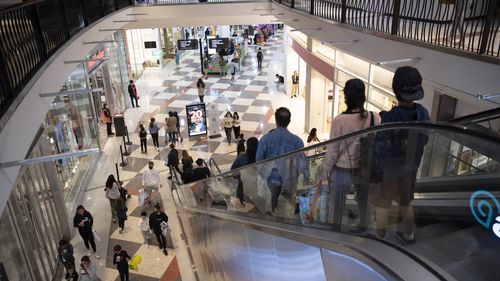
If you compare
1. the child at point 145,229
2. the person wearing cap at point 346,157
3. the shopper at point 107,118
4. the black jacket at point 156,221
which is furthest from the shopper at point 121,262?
the shopper at point 107,118

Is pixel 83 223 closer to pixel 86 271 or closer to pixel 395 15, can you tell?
pixel 86 271

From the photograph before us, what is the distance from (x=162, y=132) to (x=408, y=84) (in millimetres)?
11646

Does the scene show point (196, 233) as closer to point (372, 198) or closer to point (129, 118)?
point (372, 198)

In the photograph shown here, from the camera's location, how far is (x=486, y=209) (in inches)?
81.7

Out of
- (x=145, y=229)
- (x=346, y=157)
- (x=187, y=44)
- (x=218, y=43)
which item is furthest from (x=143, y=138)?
(x=218, y=43)

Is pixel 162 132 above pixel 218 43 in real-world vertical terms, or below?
below

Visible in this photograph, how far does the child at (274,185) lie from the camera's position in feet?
13.7

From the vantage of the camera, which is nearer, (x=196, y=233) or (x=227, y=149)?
(x=196, y=233)

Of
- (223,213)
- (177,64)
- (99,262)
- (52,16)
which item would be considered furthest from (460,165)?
(177,64)

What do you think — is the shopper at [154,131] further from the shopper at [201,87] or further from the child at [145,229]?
the child at [145,229]

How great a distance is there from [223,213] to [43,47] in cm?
318

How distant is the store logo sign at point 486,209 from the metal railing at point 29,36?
3.62m

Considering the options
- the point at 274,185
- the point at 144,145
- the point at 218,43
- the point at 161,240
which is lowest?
the point at 161,240

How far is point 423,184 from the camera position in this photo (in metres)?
2.62
